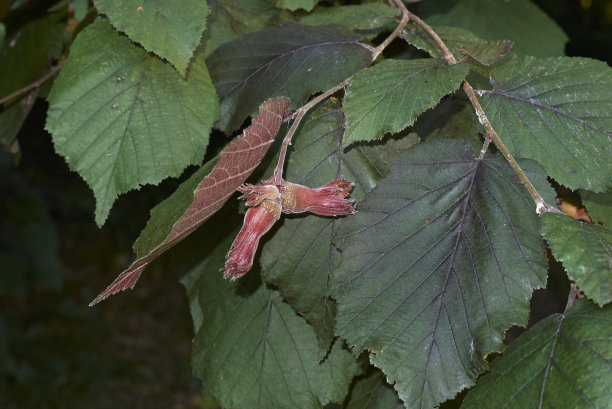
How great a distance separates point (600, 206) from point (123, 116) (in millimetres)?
917

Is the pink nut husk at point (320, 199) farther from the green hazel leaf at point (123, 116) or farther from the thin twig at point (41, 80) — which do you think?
the thin twig at point (41, 80)

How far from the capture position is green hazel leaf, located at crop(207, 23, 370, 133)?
3.93 feet

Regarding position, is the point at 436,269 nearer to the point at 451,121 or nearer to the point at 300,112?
the point at 300,112

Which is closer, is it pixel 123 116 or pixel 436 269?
pixel 436 269

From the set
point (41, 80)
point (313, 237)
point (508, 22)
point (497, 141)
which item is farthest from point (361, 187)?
point (508, 22)

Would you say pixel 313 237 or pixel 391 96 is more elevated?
pixel 391 96

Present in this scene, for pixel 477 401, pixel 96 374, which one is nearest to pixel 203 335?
pixel 477 401

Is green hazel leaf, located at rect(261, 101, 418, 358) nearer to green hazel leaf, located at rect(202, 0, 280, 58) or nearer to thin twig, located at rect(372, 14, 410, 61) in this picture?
thin twig, located at rect(372, 14, 410, 61)

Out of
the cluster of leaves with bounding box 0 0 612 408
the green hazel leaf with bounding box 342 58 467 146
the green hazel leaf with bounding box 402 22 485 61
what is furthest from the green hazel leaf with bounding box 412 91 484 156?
the green hazel leaf with bounding box 342 58 467 146

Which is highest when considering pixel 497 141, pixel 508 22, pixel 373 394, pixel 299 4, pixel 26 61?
pixel 26 61

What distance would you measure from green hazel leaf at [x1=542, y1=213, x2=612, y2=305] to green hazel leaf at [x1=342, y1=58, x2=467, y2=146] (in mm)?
255

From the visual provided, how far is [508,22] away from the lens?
6.30 ft

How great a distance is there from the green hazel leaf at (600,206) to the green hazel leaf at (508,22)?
0.77m

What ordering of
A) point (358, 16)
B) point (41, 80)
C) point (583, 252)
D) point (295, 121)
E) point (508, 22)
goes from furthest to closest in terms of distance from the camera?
point (508, 22) < point (41, 80) < point (358, 16) < point (295, 121) < point (583, 252)
